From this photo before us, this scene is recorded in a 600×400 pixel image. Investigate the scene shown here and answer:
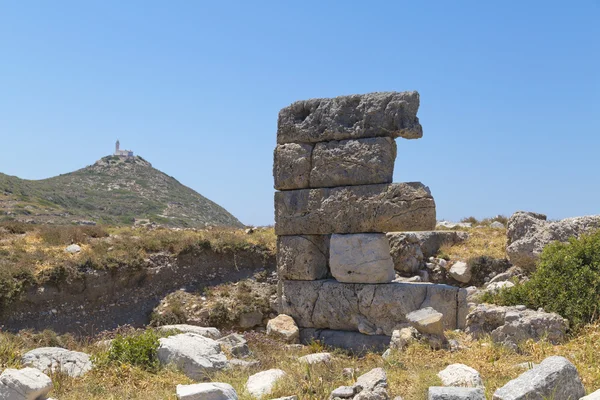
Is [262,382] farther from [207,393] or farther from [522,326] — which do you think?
[522,326]

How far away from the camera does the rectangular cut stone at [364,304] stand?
9.27 metres

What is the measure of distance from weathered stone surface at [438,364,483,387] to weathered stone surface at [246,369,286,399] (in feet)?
5.51

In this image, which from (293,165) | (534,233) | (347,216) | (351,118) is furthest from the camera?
(534,233)

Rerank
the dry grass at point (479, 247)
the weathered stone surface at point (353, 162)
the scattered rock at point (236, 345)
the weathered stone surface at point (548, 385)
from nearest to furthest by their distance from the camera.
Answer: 1. the weathered stone surface at point (548, 385)
2. the scattered rock at point (236, 345)
3. the weathered stone surface at point (353, 162)
4. the dry grass at point (479, 247)

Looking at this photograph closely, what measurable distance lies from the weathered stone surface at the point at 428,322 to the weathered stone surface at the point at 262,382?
2.36 metres

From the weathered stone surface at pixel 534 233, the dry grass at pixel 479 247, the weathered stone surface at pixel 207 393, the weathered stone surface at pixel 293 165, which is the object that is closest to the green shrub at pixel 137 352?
the weathered stone surface at pixel 207 393

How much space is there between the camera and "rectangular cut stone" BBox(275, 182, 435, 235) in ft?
30.5

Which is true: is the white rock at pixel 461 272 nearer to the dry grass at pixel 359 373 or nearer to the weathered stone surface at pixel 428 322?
the weathered stone surface at pixel 428 322

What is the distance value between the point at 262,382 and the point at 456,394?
223 cm

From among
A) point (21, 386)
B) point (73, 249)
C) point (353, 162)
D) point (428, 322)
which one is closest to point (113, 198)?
point (73, 249)

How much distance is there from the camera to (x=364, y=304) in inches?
386

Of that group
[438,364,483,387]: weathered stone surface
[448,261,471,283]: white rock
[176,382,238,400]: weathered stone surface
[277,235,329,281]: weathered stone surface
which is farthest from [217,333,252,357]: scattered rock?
[448,261,471,283]: white rock

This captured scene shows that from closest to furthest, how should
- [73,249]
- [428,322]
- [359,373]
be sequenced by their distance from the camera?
[359,373] < [428,322] < [73,249]

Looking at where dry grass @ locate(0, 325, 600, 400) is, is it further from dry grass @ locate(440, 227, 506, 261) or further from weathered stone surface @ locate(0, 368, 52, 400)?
dry grass @ locate(440, 227, 506, 261)
